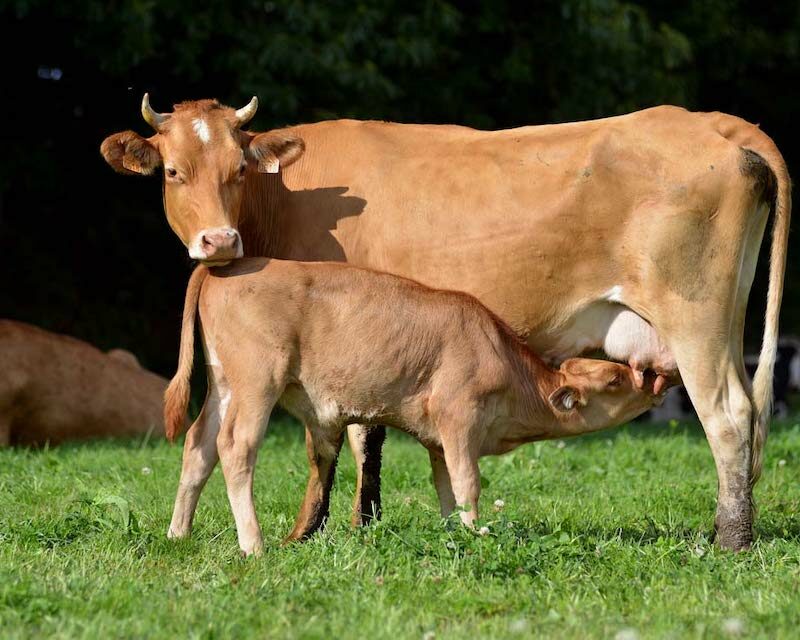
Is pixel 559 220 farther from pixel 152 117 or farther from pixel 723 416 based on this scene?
pixel 152 117

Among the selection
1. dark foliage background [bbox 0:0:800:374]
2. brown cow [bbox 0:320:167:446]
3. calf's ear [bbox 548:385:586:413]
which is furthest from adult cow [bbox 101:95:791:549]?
dark foliage background [bbox 0:0:800:374]

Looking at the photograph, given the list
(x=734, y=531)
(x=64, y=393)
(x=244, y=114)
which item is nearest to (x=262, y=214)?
(x=244, y=114)

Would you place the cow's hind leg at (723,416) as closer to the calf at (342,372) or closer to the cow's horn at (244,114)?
the calf at (342,372)

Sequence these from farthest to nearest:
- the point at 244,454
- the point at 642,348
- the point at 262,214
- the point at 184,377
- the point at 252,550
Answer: the point at 262,214, the point at 642,348, the point at 184,377, the point at 244,454, the point at 252,550

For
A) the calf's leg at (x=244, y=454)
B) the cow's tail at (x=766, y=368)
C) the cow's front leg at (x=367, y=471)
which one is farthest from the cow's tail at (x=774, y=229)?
the calf's leg at (x=244, y=454)

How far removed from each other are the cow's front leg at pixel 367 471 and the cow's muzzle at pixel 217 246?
1.60 m

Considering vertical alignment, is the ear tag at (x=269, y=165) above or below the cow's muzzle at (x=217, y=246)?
above

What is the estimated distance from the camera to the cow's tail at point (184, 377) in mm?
6820

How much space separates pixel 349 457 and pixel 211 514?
2814 millimetres

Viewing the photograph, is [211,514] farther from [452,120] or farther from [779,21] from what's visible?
[779,21]

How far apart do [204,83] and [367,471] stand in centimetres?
828

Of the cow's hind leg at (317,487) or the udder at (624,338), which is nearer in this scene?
the cow's hind leg at (317,487)

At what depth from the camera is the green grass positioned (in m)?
5.07

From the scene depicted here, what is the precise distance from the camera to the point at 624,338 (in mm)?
7418
